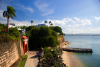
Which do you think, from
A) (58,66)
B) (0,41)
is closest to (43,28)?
(58,66)

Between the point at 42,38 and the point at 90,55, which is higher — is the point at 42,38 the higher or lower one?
the higher one

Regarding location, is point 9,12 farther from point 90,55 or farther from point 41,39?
point 90,55

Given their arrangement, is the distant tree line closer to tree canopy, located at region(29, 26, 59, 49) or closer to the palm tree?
tree canopy, located at region(29, 26, 59, 49)

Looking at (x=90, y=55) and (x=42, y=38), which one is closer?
(x=42, y=38)

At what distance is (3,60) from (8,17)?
25.0 ft

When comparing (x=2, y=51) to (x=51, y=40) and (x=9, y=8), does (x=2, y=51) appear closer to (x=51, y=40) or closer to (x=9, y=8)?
(x=9, y=8)

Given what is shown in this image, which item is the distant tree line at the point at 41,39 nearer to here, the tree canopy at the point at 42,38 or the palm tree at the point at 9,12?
the tree canopy at the point at 42,38

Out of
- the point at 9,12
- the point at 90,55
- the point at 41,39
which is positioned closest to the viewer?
the point at 9,12

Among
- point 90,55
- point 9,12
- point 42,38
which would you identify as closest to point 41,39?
point 42,38

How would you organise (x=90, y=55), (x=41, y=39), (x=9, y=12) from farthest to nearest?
(x=90, y=55), (x=41, y=39), (x=9, y=12)

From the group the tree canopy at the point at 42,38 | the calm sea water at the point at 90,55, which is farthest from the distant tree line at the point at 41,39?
the calm sea water at the point at 90,55

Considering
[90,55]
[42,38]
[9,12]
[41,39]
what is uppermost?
[9,12]

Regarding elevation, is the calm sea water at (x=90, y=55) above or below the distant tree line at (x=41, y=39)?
below

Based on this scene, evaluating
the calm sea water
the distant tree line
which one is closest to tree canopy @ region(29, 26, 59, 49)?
the distant tree line
